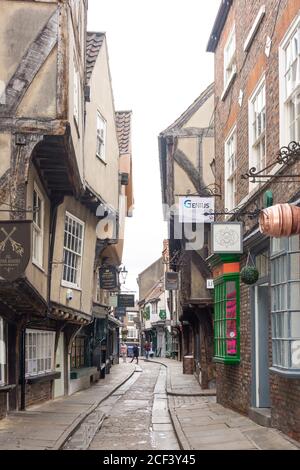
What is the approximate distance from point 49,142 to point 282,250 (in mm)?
4613

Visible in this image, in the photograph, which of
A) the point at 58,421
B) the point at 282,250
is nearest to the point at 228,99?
the point at 282,250

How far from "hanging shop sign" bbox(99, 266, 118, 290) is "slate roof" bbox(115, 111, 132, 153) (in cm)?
477

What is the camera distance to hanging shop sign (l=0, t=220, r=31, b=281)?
391 inches

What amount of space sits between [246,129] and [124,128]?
14586 millimetres

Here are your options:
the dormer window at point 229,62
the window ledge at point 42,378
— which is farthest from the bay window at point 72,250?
the dormer window at point 229,62

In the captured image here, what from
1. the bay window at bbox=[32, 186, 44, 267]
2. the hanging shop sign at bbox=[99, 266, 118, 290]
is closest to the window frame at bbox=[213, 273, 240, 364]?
the bay window at bbox=[32, 186, 44, 267]

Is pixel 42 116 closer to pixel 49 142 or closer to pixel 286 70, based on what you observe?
pixel 49 142

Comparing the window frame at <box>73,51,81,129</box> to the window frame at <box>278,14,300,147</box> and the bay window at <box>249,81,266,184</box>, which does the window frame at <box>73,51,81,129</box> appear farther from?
the window frame at <box>278,14,300,147</box>

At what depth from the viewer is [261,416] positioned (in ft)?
36.9

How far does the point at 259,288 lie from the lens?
1236 centimetres

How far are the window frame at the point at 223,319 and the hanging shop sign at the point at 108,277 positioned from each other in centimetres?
1097

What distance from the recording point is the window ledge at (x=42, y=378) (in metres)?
15.4

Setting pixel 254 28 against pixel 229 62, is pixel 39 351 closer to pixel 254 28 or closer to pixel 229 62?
pixel 229 62

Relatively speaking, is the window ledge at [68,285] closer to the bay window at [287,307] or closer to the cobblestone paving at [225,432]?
the cobblestone paving at [225,432]
